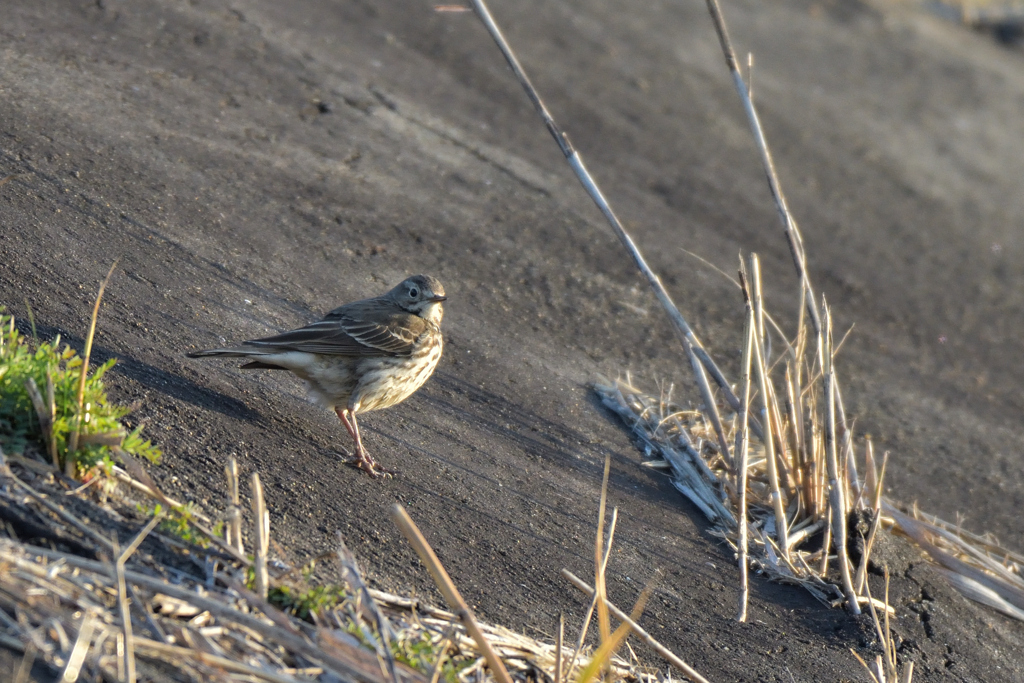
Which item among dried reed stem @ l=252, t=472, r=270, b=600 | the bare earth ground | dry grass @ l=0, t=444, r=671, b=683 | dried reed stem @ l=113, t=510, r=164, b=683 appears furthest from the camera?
the bare earth ground

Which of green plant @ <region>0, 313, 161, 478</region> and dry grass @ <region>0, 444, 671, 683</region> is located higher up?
green plant @ <region>0, 313, 161, 478</region>

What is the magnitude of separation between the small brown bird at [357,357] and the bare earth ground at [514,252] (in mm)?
215

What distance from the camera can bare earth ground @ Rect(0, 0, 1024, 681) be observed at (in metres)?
5.31

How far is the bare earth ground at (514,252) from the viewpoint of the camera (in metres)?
5.31

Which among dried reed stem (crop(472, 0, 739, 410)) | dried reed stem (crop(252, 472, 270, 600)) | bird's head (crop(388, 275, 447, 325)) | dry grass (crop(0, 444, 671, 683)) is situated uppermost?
dried reed stem (crop(472, 0, 739, 410))

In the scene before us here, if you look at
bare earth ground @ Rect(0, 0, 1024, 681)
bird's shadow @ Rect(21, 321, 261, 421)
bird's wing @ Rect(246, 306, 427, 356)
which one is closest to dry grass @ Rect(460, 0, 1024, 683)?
bare earth ground @ Rect(0, 0, 1024, 681)

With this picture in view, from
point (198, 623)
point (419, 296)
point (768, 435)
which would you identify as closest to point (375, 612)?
point (198, 623)

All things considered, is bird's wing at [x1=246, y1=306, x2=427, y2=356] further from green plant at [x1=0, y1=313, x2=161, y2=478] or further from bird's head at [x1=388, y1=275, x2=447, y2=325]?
green plant at [x1=0, y1=313, x2=161, y2=478]

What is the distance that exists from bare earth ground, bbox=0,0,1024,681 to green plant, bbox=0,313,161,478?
542 mm

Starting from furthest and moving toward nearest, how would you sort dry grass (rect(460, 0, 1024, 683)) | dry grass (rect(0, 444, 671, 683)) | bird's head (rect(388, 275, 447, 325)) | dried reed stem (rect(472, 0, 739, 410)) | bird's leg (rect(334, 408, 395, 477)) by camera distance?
bird's head (rect(388, 275, 447, 325)) → dry grass (rect(460, 0, 1024, 683)) → bird's leg (rect(334, 408, 395, 477)) → dried reed stem (rect(472, 0, 739, 410)) → dry grass (rect(0, 444, 671, 683))

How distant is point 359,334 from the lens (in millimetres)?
5930

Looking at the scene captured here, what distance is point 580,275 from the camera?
8.49 meters

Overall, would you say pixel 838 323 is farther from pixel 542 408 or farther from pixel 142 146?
pixel 142 146

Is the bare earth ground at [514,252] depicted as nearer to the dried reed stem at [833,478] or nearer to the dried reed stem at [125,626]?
the dried reed stem at [833,478]
